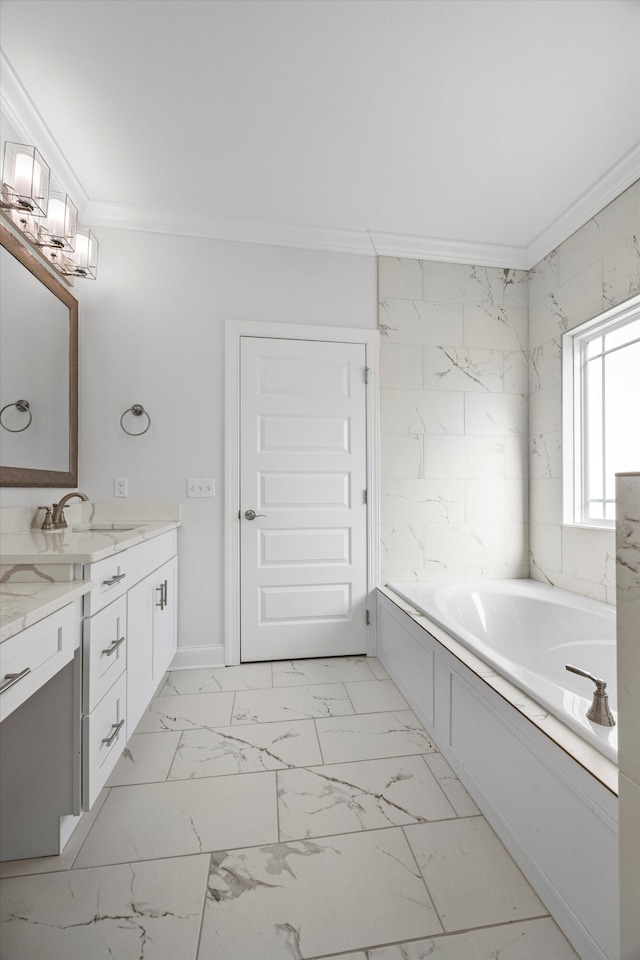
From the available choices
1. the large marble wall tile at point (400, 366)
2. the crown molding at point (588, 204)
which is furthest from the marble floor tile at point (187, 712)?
the crown molding at point (588, 204)

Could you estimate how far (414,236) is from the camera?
2652 millimetres

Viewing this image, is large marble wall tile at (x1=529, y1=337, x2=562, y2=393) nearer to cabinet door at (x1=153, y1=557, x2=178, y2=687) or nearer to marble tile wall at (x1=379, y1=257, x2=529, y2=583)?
marble tile wall at (x1=379, y1=257, x2=529, y2=583)

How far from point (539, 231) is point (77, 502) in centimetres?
309

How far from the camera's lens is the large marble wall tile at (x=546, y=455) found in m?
2.60

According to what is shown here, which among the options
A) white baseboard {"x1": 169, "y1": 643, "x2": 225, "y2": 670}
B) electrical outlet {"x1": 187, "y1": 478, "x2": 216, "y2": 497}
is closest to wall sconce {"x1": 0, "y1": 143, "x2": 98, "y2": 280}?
electrical outlet {"x1": 187, "y1": 478, "x2": 216, "y2": 497}

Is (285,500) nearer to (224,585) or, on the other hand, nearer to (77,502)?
(224,585)

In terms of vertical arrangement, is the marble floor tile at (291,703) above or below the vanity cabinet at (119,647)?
below

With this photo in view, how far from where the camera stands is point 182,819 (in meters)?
1.36

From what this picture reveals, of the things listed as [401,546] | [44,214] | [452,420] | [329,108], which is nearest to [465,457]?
[452,420]

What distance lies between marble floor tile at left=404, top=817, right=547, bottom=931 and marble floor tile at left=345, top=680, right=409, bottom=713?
69cm

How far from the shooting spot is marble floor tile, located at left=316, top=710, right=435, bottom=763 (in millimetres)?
1682

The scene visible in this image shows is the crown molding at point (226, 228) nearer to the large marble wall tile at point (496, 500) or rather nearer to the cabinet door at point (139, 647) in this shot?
the large marble wall tile at point (496, 500)

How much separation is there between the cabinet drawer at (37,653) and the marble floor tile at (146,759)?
688 millimetres

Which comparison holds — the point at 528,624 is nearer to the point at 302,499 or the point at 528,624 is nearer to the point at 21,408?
the point at 302,499
